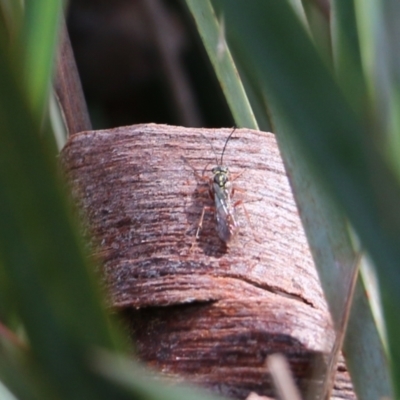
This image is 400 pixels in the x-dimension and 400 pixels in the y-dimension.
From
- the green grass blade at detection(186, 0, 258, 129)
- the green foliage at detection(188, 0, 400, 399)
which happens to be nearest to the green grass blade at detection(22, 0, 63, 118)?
the green foliage at detection(188, 0, 400, 399)

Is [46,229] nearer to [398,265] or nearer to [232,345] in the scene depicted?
[398,265]

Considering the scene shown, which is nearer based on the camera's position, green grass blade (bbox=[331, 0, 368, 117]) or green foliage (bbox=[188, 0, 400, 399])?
green foliage (bbox=[188, 0, 400, 399])

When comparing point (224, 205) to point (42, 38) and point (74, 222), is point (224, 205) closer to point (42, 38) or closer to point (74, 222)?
point (42, 38)

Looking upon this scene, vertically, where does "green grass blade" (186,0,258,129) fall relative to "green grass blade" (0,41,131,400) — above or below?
above

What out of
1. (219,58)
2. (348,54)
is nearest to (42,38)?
(348,54)

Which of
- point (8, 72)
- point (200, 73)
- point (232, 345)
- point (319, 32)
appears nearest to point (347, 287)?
point (232, 345)

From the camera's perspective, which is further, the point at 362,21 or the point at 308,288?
the point at 308,288

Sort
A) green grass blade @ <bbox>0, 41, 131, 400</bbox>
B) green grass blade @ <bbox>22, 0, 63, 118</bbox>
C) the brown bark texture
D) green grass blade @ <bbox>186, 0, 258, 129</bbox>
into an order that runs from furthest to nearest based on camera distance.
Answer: green grass blade @ <bbox>186, 0, 258, 129</bbox>, the brown bark texture, green grass blade @ <bbox>22, 0, 63, 118</bbox>, green grass blade @ <bbox>0, 41, 131, 400</bbox>

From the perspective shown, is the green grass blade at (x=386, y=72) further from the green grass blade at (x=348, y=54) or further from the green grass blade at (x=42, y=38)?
the green grass blade at (x=42, y=38)

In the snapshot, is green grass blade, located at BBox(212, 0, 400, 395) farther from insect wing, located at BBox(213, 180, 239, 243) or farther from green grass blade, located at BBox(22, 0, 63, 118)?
insect wing, located at BBox(213, 180, 239, 243)
